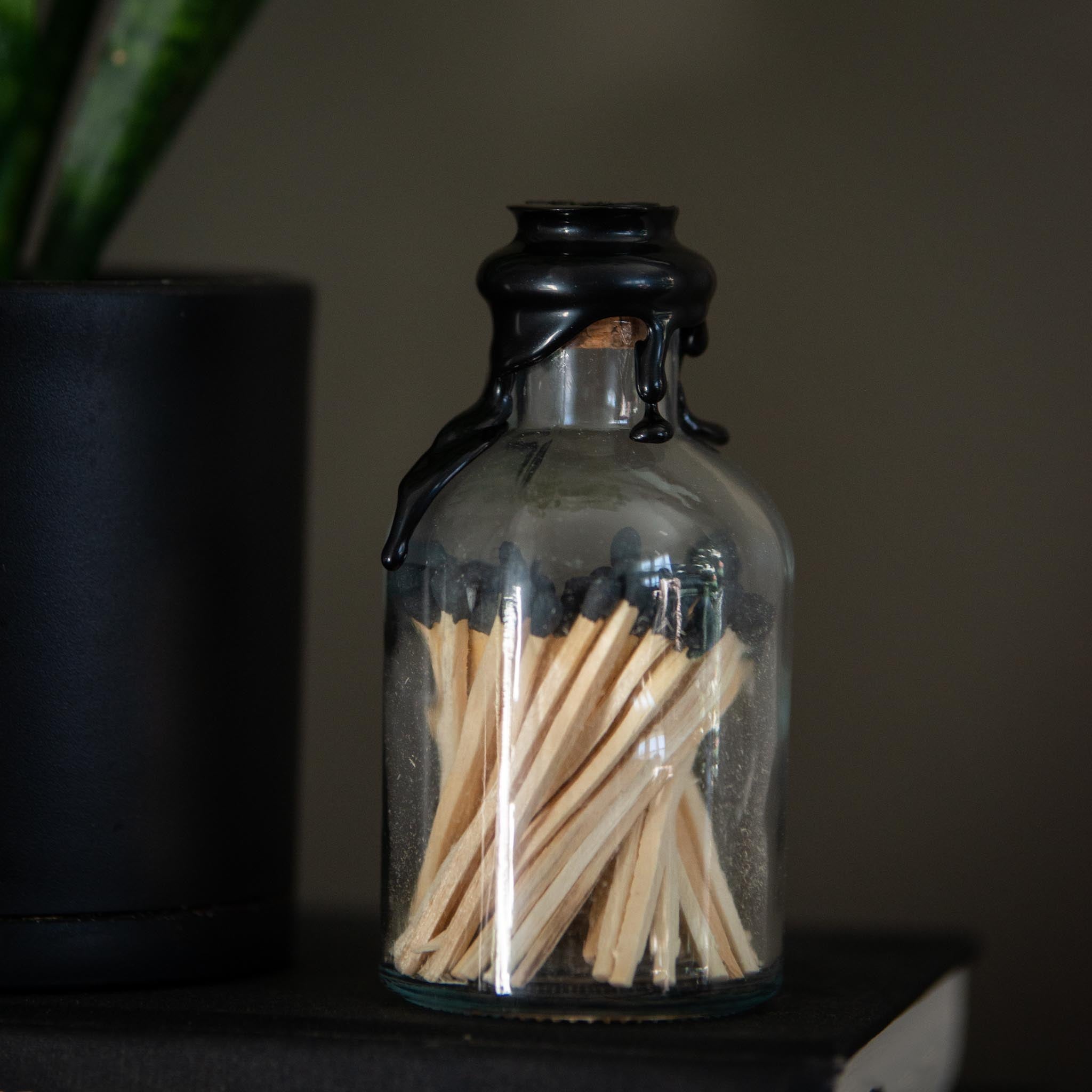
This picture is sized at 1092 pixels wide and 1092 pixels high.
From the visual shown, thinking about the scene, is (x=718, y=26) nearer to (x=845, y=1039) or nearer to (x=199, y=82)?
(x=199, y=82)

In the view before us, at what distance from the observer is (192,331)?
54 cm

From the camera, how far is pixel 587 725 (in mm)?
475

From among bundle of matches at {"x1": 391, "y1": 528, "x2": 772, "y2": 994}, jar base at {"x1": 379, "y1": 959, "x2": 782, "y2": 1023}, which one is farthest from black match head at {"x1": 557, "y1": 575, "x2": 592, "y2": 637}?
jar base at {"x1": 379, "y1": 959, "x2": 782, "y2": 1023}

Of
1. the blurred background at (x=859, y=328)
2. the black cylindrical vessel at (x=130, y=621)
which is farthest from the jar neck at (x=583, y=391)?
the blurred background at (x=859, y=328)

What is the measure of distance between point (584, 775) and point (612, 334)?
0.13 metres

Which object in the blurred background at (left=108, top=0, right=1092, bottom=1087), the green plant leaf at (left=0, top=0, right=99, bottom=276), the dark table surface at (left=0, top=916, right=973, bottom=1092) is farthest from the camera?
the blurred background at (left=108, top=0, right=1092, bottom=1087)

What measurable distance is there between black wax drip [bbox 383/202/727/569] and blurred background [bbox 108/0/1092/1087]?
0.33m

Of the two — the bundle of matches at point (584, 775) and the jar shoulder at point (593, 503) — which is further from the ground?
the jar shoulder at point (593, 503)

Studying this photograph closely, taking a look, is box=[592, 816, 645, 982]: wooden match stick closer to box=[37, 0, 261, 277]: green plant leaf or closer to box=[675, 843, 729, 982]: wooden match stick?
box=[675, 843, 729, 982]: wooden match stick

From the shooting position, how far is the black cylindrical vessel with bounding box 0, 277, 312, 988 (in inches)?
20.8

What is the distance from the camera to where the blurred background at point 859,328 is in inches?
31.3

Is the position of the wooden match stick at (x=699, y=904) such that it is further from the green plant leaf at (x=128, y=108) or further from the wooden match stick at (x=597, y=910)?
the green plant leaf at (x=128, y=108)

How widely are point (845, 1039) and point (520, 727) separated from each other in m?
0.12

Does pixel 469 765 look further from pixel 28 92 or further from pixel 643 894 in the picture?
pixel 28 92
